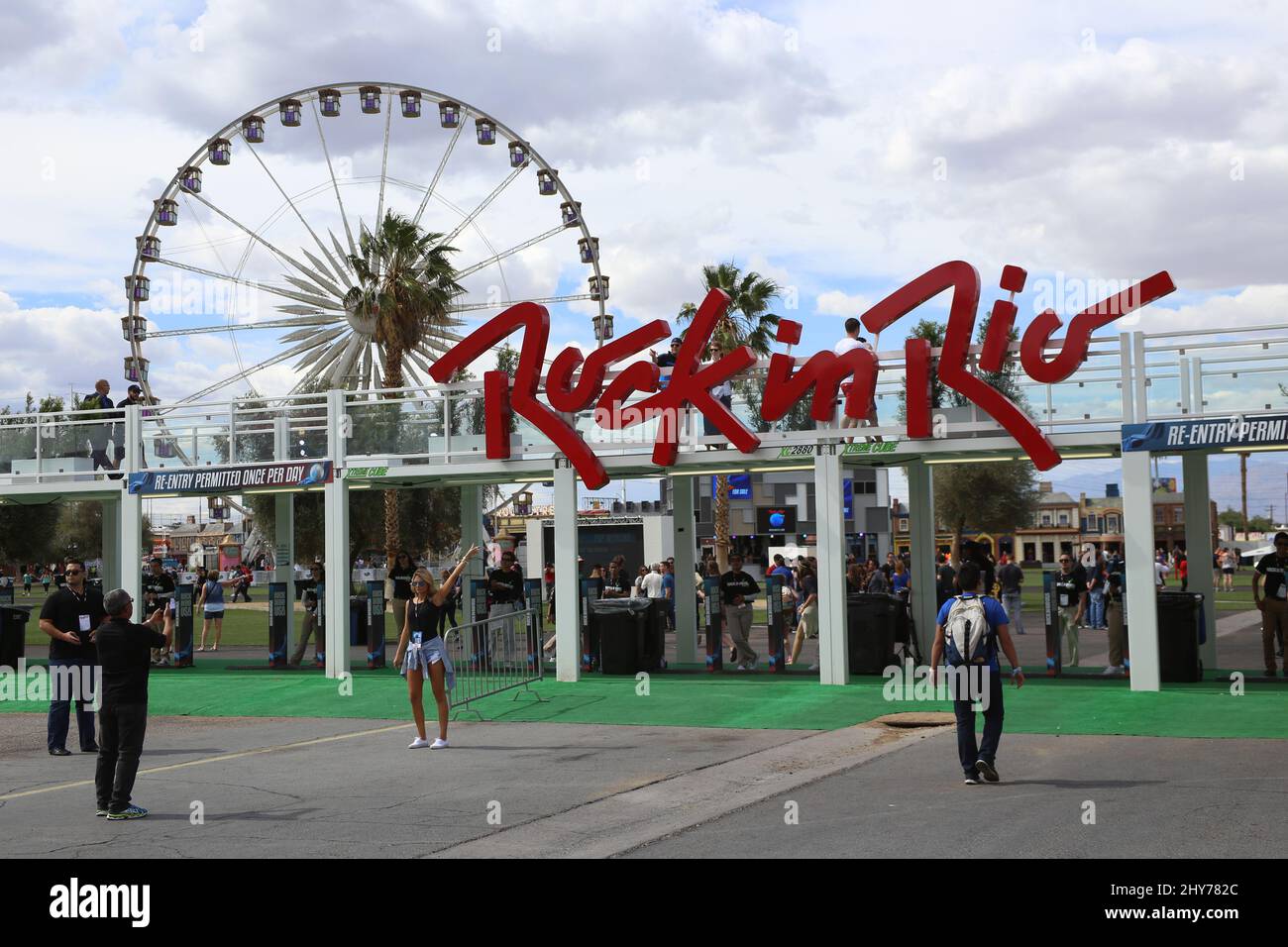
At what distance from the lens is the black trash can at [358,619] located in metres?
26.1

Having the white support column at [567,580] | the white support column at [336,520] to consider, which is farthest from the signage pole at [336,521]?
the white support column at [567,580]

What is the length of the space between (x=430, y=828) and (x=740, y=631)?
11955 millimetres

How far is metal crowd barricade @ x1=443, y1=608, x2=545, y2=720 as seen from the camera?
16.2 metres

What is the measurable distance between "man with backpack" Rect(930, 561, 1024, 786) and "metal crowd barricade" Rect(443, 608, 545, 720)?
643 cm

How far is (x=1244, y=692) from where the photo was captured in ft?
53.1

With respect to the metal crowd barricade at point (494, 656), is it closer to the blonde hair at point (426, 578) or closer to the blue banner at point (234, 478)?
the blonde hair at point (426, 578)

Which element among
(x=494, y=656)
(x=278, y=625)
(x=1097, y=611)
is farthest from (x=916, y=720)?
(x=1097, y=611)

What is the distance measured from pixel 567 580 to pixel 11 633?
10.3 m

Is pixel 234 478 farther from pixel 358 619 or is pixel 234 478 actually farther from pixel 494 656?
pixel 494 656

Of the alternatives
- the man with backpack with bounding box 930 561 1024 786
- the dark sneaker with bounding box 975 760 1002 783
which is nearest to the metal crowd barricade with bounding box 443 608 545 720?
the man with backpack with bounding box 930 561 1024 786

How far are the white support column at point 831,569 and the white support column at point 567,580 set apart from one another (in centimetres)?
355

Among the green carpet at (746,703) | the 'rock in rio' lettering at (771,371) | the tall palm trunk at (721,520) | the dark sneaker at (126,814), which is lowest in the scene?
the green carpet at (746,703)

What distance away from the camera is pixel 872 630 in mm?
19078
